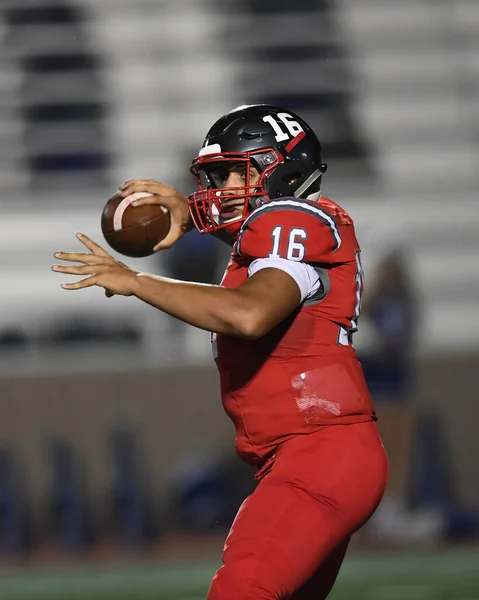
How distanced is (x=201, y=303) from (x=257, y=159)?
49 cm

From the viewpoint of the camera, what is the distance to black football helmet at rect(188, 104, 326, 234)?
2691 millimetres

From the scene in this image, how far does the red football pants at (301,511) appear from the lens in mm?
2369

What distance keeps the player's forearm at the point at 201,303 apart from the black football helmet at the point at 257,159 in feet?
1.20

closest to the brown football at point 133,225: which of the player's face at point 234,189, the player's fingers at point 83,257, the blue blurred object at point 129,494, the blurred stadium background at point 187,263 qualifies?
the player's face at point 234,189

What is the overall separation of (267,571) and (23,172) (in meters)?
6.27

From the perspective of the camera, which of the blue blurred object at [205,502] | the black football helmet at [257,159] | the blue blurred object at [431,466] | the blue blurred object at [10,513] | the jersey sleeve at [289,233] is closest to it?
the jersey sleeve at [289,233]

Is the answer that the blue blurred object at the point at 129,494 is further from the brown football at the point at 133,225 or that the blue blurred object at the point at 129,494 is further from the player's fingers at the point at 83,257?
the player's fingers at the point at 83,257

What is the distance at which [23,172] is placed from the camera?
821cm

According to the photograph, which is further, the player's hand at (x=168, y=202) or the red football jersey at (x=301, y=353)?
the player's hand at (x=168, y=202)

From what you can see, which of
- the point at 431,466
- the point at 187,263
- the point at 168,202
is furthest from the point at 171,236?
the point at 431,466

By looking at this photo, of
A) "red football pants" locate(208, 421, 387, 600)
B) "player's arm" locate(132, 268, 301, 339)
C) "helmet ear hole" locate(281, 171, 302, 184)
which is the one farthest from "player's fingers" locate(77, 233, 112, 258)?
"red football pants" locate(208, 421, 387, 600)

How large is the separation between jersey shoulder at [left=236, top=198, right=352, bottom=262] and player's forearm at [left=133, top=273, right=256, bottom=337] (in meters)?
0.16

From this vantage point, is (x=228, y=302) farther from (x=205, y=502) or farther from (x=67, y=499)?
(x=205, y=502)

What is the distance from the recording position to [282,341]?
2609 mm
